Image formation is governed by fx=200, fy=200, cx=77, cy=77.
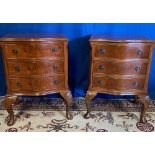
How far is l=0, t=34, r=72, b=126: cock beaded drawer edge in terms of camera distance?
6.35ft

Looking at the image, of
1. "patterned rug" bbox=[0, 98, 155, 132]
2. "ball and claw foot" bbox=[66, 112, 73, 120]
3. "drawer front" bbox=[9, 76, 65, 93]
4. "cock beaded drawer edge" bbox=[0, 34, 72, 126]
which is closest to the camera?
"cock beaded drawer edge" bbox=[0, 34, 72, 126]

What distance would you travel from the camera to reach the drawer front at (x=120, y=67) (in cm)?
201

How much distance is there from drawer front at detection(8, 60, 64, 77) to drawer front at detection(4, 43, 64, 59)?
7 centimetres

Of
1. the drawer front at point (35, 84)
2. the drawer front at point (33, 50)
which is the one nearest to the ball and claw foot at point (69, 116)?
the drawer front at point (35, 84)

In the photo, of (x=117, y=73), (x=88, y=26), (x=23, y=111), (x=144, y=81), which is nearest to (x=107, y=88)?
(x=117, y=73)

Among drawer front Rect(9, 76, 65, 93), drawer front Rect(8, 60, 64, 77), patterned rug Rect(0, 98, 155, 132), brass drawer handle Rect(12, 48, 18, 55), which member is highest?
brass drawer handle Rect(12, 48, 18, 55)

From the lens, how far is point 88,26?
246 cm

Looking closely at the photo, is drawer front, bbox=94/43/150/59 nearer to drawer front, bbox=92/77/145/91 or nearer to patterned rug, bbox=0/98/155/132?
drawer front, bbox=92/77/145/91

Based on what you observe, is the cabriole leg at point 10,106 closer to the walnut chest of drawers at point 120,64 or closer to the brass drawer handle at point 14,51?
the brass drawer handle at point 14,51

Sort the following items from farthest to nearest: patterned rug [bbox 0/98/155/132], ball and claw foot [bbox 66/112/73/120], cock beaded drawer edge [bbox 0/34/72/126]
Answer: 1. ball and claw foot [bbox 66/112/73/120]
2. patterned rug [bbox 0/98/155/132]
3. cock beaded drawer edge [bbox 0/34/72/126]

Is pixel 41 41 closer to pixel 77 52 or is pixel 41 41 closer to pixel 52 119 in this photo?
pixel 77 52

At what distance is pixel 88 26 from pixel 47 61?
78cm

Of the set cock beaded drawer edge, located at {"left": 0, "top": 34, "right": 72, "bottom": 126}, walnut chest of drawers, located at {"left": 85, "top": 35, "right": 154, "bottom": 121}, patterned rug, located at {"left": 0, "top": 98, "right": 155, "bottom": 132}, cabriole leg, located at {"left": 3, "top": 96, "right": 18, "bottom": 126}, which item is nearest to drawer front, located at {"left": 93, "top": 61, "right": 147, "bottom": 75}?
walnut chest of drawers, located at {"left": 85, "top": 35, "right": 154, "bottom": 121}

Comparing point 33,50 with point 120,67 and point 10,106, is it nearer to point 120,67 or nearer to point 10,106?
point 10,106
